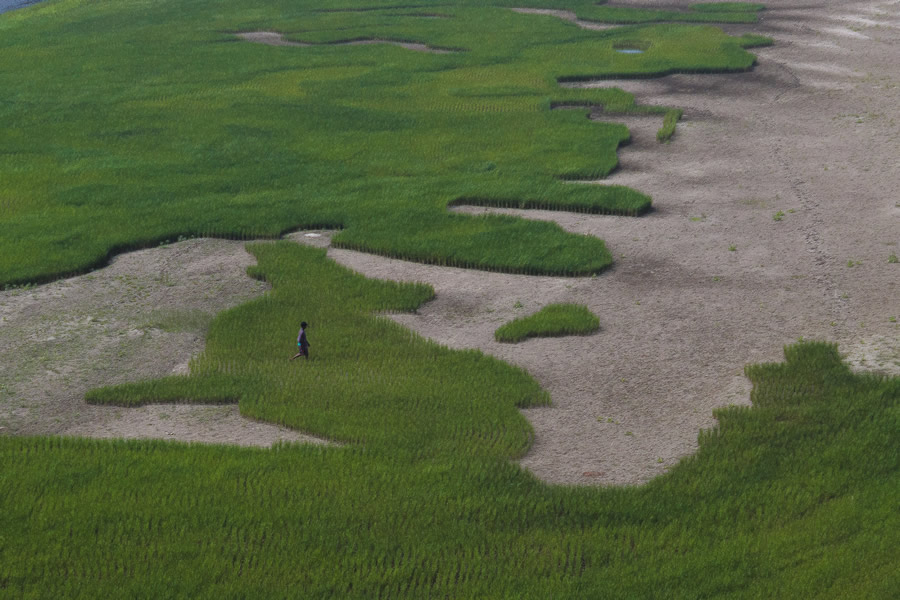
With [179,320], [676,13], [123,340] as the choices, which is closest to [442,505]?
[123,340]

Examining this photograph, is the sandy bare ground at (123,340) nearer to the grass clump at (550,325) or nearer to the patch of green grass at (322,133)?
the patch of green grass at (322,133)

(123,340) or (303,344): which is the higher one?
(303,344)

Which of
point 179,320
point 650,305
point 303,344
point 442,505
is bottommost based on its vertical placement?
point 442,505

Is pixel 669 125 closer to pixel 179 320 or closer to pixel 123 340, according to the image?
pixel 179 320

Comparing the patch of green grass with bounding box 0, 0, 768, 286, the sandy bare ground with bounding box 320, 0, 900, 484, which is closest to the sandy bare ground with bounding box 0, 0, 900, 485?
the sandy bare ground with bounding box 320, 0, 900, 484

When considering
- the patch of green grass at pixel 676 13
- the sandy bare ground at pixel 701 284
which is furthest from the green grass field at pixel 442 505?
the patch of green grass at pixel 676 13
